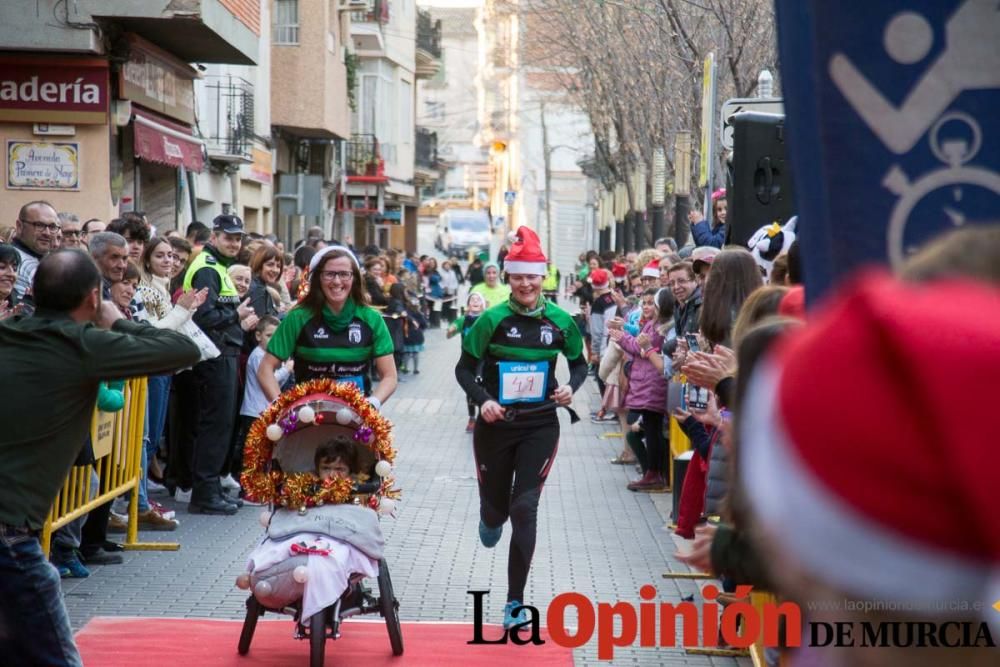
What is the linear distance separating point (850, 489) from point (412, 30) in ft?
209

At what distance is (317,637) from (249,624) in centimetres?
58

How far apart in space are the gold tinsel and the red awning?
13476 mm

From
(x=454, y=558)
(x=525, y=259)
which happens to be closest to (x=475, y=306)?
(x=454, y=558)

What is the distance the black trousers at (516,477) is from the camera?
28.1 feet

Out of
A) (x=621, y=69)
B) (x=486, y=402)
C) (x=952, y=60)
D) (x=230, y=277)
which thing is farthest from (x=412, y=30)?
(x=952, y=60)

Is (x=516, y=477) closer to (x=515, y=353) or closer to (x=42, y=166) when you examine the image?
(x=515, y=353)

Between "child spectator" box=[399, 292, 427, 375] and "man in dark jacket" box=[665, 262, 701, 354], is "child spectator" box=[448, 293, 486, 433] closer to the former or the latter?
"man in dark jacket" box=[665, 262, 701, 354]

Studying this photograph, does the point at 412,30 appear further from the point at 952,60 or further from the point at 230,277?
the point at 952,60

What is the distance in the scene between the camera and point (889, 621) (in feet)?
4.17

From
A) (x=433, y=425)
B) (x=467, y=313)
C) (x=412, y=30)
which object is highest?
(x=412, y=30)

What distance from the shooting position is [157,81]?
876 inches

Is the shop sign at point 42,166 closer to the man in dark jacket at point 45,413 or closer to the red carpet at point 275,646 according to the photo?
the red carpet at point 275,646

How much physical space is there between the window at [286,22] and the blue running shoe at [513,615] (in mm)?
30773

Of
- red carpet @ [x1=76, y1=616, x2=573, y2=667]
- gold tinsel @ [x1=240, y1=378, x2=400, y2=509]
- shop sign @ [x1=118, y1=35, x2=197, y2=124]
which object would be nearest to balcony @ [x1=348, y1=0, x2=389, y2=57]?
shop sign @ [x1=118, y1=35, x2=197, y2=124]
